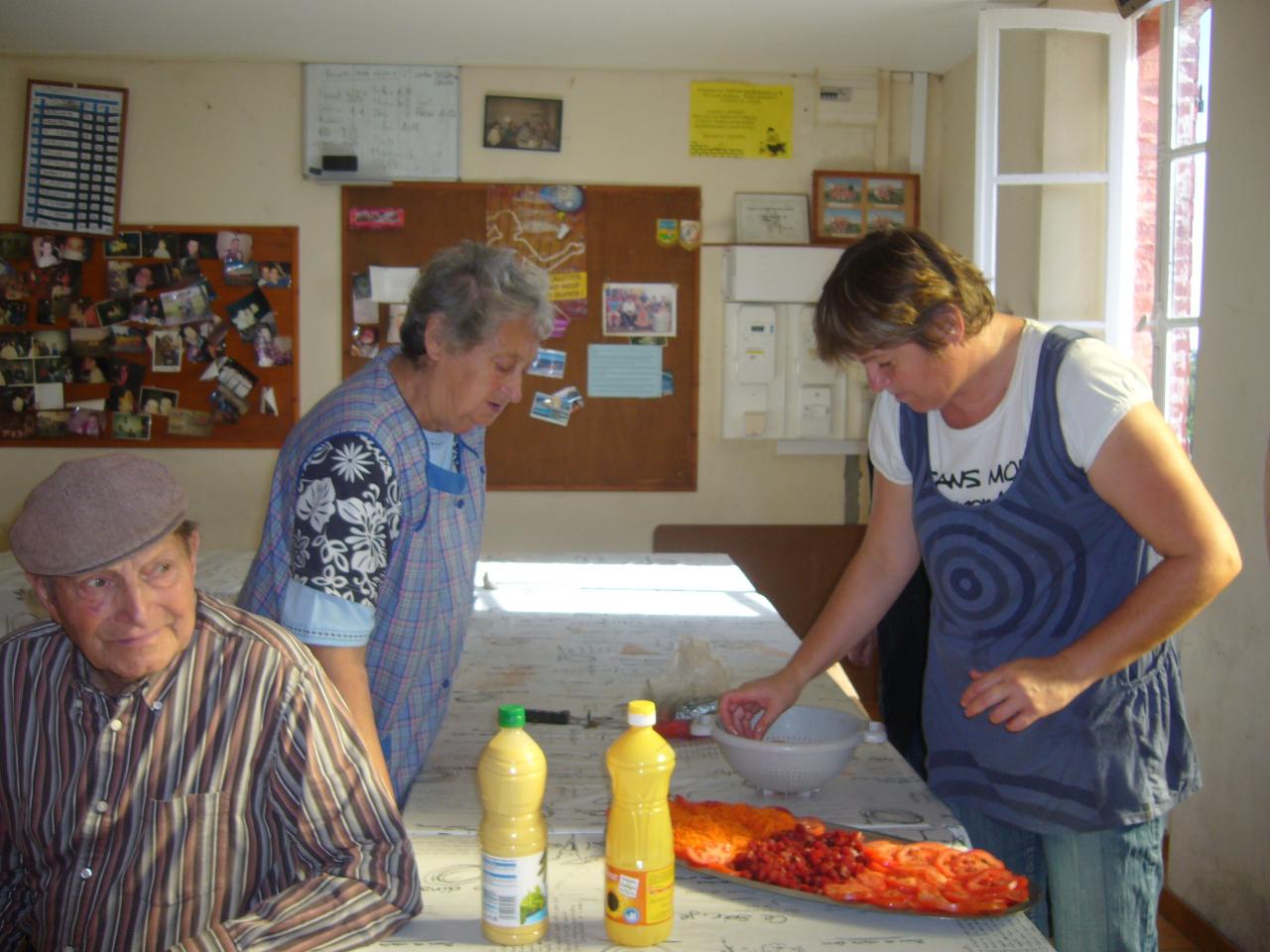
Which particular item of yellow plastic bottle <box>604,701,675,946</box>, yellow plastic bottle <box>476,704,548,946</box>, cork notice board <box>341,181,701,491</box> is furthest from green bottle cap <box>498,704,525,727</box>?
cork notice board <box>341,181,701,491</box>

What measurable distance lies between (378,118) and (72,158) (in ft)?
3.86

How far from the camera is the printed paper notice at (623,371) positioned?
4.51 metres

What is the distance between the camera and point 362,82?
14.3 feet

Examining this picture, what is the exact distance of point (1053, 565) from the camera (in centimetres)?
151

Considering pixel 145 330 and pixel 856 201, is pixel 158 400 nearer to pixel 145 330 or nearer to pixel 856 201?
pixel 145 330

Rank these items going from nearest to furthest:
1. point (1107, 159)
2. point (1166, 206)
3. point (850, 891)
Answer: point (850, 891) → point (1166, 206) → point (1107, 159)

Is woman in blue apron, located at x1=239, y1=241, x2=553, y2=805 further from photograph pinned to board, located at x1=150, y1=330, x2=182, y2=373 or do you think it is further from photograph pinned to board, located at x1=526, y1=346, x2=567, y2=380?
photograph pinned to board, located at x1=150, y1=330, x2=182, y2=373

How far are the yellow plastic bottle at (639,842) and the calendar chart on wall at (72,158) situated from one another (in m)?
4.00

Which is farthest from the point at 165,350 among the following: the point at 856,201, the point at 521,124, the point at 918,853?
the point at 918,853

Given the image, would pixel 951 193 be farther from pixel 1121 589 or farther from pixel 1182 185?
pixel 1121 589

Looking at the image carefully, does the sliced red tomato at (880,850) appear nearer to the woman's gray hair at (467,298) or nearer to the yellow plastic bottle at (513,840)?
the yellow plastic bottle at (513,840)

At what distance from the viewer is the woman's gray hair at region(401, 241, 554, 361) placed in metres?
1.67

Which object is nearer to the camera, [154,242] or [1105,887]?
[1105,887]

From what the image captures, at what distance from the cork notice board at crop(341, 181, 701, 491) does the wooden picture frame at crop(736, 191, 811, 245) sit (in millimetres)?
183
